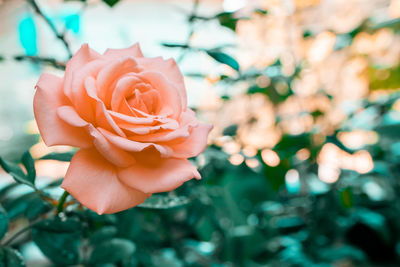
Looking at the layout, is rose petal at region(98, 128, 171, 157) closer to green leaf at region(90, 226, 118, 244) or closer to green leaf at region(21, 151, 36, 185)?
green leaf at region(21, 151, 36, 185)

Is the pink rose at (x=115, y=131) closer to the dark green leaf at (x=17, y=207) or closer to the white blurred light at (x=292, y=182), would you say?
the dark green leaf at (x=17, y=207)

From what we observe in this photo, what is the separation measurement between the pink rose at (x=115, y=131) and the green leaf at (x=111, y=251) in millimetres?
225

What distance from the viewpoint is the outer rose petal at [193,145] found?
235 mm

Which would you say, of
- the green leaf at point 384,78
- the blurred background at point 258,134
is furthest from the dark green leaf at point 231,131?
the green leaf at point 384,78

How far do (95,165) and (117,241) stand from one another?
0.80 feet

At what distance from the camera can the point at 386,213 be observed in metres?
1.20

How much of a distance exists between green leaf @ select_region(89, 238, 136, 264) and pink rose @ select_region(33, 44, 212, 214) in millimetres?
Answer: 225

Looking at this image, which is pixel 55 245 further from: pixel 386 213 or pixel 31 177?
pixel 386 213

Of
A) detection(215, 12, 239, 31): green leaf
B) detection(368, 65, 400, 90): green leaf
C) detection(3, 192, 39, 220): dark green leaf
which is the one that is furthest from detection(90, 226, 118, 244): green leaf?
detection(368, 65, 400, 90): green leaf

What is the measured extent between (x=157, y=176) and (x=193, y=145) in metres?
0.04

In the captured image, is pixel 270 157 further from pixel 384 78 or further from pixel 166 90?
pixel 384 78

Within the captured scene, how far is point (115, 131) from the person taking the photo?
218 mm

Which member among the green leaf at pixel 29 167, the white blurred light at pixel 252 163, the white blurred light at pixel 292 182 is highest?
the green leaf at pixel 29 167

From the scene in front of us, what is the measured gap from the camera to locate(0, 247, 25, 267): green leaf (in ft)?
0.94
